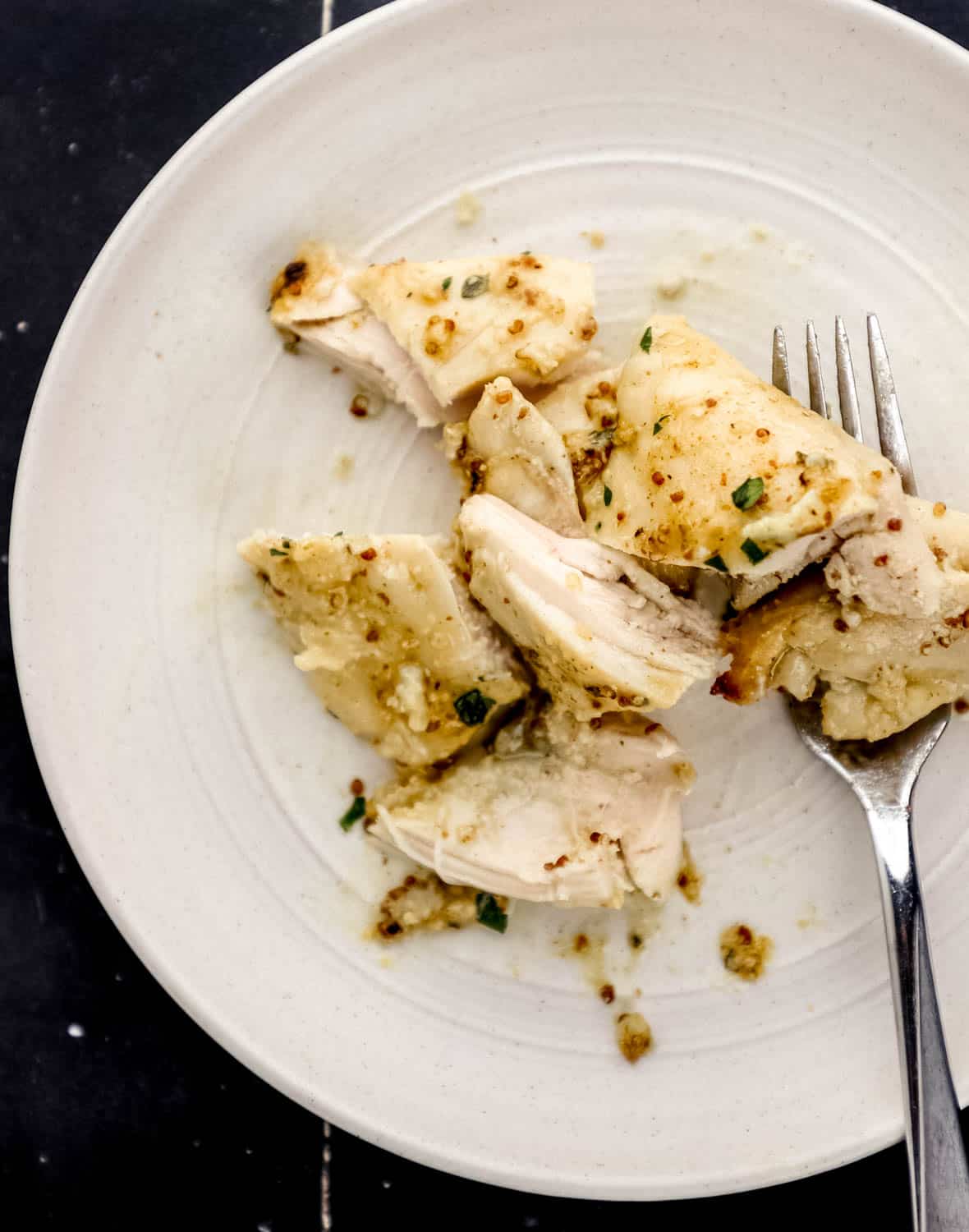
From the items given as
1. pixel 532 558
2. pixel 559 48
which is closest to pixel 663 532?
pixel 532 558

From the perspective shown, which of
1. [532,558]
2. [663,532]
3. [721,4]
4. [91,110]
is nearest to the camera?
[663,532]

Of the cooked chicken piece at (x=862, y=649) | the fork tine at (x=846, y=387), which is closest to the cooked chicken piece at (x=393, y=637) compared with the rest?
the cooked chicken piece at (x=862, y=649)

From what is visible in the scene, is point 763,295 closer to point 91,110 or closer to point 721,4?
point 721,4

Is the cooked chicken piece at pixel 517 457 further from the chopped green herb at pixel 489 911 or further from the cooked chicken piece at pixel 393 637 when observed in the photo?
the chopped green herb at pixel 489 911

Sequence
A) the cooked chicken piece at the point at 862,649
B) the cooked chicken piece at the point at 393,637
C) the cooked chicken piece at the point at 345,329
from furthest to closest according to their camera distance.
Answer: the cooked chicken piece at the point at 345,329, the cooked chicken piece at the point at 393,637, the cooked chicken piece at the point at 862,649

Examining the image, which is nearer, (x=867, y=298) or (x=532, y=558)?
(x=532, y=558)

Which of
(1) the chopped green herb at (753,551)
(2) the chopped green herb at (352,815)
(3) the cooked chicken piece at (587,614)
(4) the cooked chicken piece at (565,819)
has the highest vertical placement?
(1) the chopped green herb at (753,551)

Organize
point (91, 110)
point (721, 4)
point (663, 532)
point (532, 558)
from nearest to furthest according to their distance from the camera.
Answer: point (663, 532) → point (532, 558) → point (721, 4) → point (91, 110)
